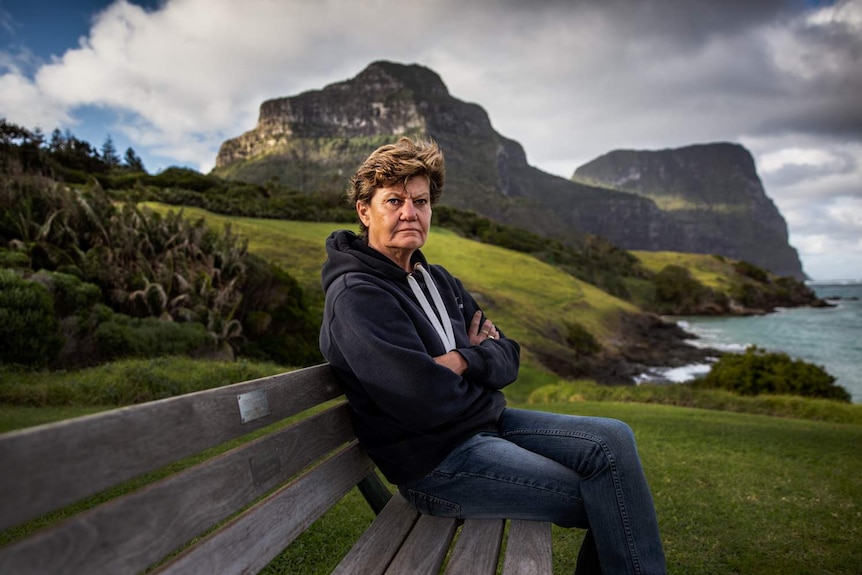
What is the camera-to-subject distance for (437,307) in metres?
2.74

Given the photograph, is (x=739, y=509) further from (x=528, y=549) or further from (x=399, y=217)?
(x=399, y=217)

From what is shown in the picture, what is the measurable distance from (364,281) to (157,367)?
20.6 feet

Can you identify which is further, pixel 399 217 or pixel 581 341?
pixel 581 341

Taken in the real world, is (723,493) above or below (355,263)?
below

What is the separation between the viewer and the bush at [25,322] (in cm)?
708

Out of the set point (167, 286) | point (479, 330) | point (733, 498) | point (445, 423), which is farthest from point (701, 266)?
point (445, 423)

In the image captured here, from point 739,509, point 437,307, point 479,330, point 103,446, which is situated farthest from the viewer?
point 739,509

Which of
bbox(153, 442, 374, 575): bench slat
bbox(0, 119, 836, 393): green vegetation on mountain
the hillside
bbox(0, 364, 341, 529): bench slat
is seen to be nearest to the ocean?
Result: the hillside

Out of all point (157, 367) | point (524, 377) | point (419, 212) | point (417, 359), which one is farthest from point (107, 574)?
point (524, 377)

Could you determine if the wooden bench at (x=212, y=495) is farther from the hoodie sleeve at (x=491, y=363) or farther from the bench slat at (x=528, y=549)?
the hoodie sleeve at (x=491, y=363)

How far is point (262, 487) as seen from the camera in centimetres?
169

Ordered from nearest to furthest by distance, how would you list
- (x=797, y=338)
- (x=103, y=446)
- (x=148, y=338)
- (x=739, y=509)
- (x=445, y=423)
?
(x=103, y=446)
(x=445, y=423)
(x=739, y=509)
(x=148, y=338)
(x=797, y=338)

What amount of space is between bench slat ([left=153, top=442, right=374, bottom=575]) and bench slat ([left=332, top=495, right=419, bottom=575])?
21cm

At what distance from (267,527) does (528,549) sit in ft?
3.36
